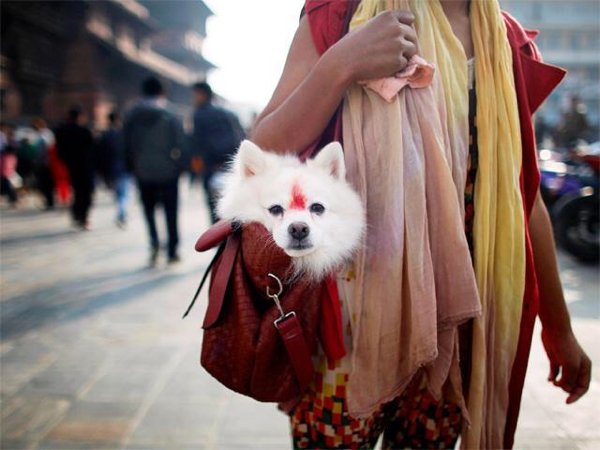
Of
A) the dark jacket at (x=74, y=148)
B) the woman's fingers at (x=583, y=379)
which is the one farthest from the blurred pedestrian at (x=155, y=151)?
the woman's fingers at (x=583, y=379)

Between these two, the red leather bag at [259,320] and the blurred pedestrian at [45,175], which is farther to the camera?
the blurred pedestrian at [45,175]

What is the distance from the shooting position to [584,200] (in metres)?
5.29

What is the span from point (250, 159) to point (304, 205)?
0.56ft

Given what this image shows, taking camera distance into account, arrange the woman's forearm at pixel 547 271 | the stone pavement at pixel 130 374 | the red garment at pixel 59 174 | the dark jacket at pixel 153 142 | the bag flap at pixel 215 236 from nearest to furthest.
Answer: the bag flap at pixel 215 236
the woman's forearm at pixel 547 271
the stone pavement at pixel 130 374
the dark jacket at pixel 153 142
the red garment at pixel 59 174

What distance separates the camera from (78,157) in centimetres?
809

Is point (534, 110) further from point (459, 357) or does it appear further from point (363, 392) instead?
point (363, 392)

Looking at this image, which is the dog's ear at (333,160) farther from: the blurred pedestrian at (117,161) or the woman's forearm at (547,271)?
the blurred pedestrian at (117,161)

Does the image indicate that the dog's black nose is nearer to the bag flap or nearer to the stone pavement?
the bag flap

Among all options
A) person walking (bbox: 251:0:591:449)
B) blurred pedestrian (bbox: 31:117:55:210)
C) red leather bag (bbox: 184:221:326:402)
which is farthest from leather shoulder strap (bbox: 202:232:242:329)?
blurred pedestrian (bbox: 31:117:55:210)

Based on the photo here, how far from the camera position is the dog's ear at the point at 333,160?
39.0 inches

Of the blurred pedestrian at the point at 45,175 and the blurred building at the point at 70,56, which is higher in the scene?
the blurred building at the point at 70,56

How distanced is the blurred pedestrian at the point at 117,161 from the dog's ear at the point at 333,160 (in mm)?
7101

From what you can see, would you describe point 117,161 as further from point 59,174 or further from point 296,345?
point 296,345

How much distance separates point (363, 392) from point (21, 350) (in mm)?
3067
